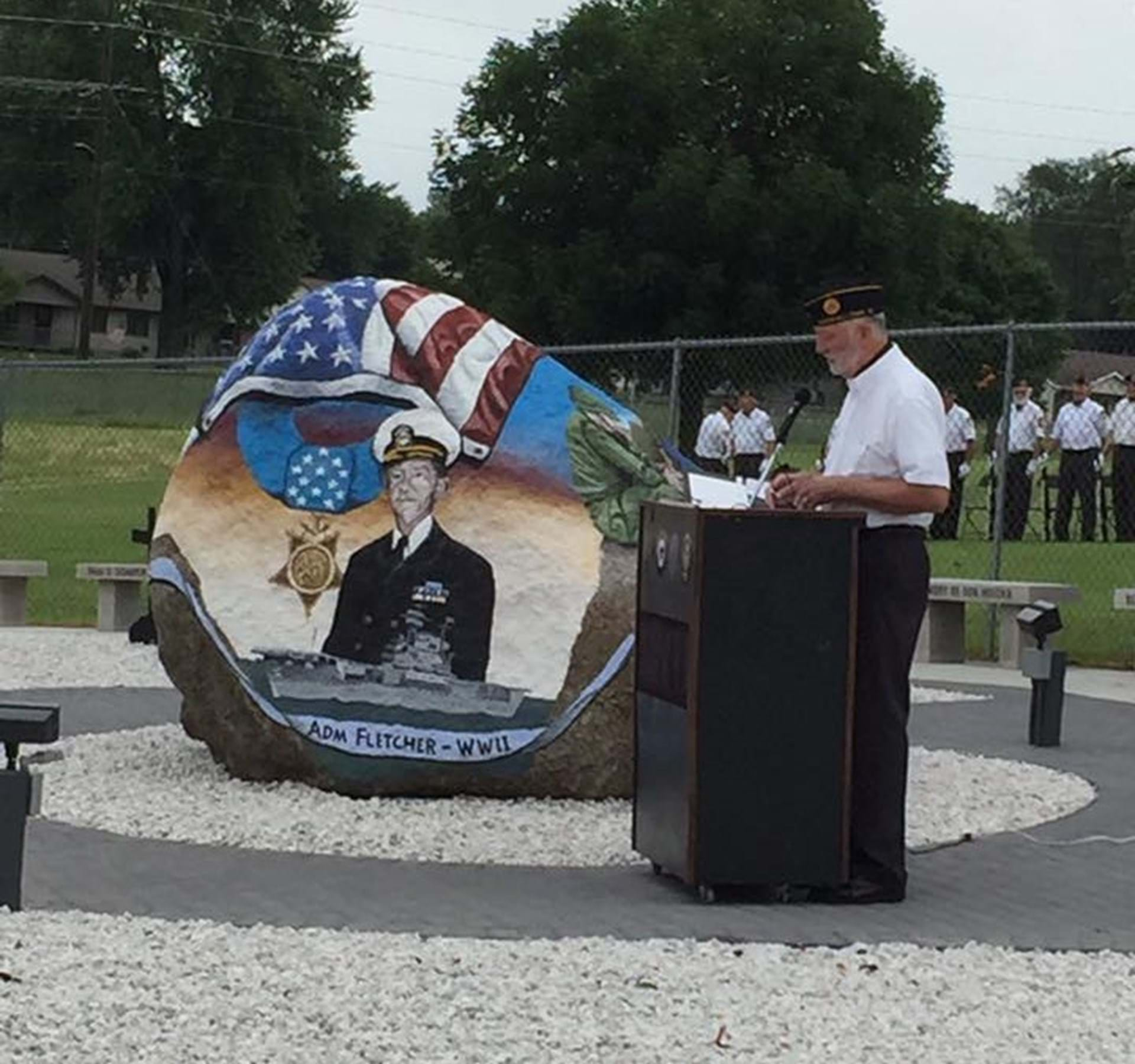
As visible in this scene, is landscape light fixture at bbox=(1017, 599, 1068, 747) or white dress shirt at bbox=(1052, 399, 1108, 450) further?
white dress shirt at bbox=(1052, 399, 1108, 450)

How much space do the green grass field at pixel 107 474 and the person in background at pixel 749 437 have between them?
512 mm

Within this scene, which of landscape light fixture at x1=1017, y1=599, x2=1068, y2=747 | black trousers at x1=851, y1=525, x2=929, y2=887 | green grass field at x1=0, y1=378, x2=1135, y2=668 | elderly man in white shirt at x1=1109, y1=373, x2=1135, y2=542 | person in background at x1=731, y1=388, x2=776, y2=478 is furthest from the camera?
green grass field at x1=0, y1=378, x2=1135, y2=668

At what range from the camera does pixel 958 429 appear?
23.7 metres

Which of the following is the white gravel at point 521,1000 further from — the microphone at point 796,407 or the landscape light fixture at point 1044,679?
the landscape light fixture at point 1044,679

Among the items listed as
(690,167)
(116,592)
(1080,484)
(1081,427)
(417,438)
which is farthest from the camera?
(690,167)

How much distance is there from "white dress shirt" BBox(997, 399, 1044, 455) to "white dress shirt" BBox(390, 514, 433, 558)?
1256 cm

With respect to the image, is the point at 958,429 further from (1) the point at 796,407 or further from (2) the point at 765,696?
(2) the point at 765,696

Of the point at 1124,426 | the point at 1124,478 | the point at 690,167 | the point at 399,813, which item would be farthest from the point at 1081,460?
the point at 690,167

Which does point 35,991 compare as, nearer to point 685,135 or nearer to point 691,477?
point 691,477

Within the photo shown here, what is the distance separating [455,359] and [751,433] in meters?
12.2

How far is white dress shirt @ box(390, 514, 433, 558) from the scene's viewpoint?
10.0m

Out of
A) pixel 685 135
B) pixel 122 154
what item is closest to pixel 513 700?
pixel 685 135

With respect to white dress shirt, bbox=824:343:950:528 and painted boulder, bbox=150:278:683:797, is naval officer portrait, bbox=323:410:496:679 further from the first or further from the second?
white dress shirt, bbox=824:343:950:528

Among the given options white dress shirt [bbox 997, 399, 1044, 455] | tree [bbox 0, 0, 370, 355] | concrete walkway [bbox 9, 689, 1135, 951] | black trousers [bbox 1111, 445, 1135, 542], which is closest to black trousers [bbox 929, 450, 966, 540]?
white dress shirt [bbox 997, 399, 1044, 455]
